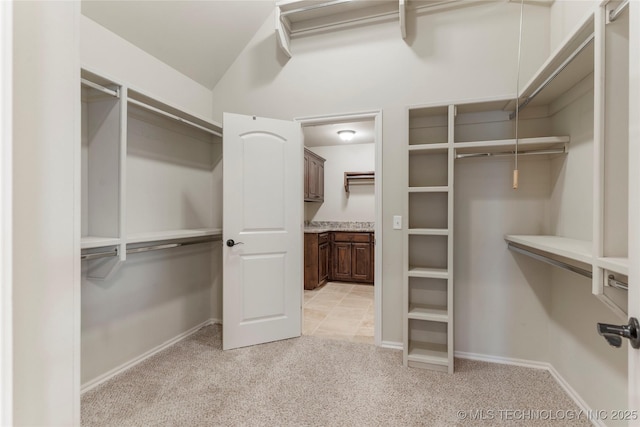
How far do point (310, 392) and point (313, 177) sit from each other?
11.9 ft

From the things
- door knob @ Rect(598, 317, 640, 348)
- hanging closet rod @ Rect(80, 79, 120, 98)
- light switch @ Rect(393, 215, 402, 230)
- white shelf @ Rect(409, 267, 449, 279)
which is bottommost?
white shelf @ Rect(409, 267, 449, 279)

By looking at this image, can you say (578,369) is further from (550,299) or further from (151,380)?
(151,380)

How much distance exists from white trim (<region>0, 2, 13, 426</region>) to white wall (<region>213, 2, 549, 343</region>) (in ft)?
7.14

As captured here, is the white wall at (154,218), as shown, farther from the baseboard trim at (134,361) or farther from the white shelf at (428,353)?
the white shelf at (428,353)

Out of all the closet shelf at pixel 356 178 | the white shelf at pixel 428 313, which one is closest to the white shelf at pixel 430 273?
the white shelf at pixel 428 313

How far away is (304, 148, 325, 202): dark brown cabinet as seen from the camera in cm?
478

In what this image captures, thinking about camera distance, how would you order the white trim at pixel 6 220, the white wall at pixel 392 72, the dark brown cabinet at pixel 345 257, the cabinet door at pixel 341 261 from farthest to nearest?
the cabinet door at pixel 341 261, the dark brown cabinet at pixel 345 257, the white wall at pixel 392 72, the white trim at pixel 6 220

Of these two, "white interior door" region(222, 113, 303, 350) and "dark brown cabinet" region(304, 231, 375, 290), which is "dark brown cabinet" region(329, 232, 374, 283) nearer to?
"dark brown cabinet" region(304, 231, 375, 290)

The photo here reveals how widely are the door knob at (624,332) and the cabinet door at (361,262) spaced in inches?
164

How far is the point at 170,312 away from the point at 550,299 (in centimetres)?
316

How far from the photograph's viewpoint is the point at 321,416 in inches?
68.4

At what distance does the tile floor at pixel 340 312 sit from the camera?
2.96 m

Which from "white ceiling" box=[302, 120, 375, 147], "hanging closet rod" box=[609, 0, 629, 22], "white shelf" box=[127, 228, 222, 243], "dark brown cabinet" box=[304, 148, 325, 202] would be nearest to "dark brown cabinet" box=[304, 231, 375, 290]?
"dark brown cabinet" box=[304, 148, 325, 202]

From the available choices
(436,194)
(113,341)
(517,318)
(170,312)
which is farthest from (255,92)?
(517,318)
